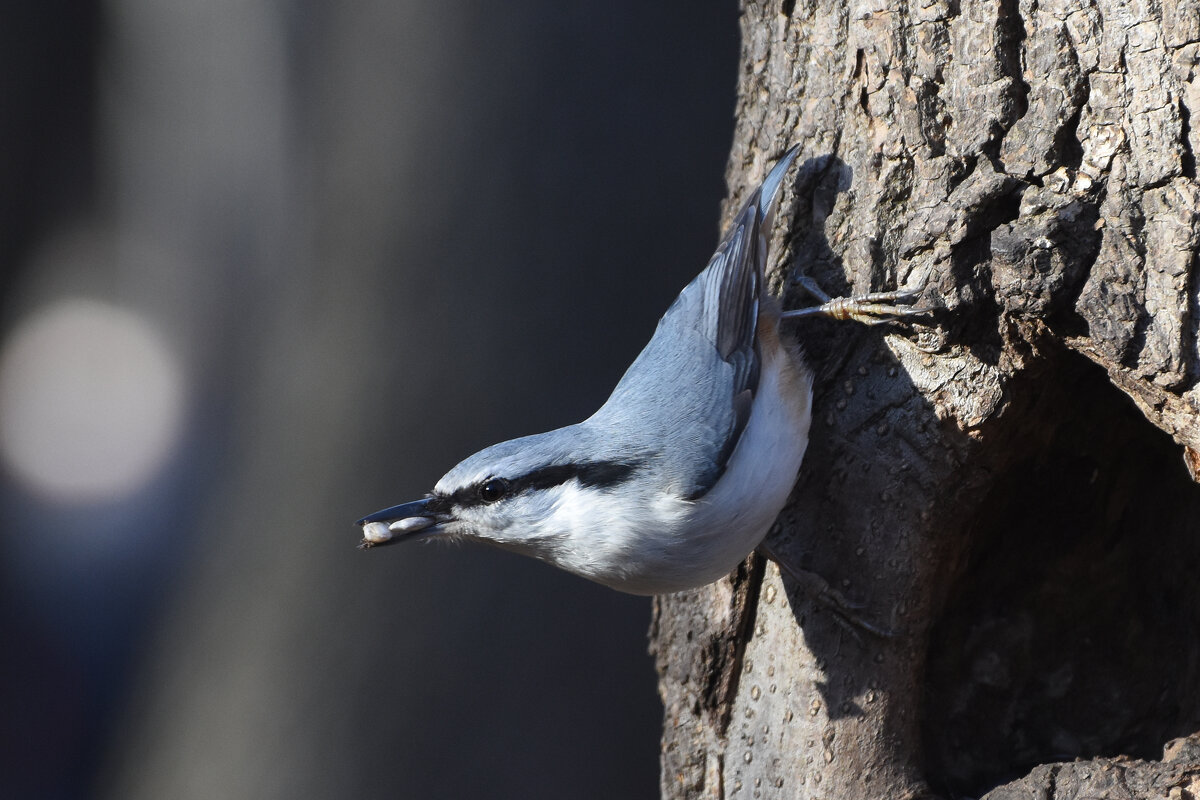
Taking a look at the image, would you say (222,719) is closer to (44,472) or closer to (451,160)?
(44,472)

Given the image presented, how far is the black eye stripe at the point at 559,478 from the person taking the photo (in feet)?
5.67

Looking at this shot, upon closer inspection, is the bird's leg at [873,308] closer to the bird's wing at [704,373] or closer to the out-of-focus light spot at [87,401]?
the bird's wing at [704,373]

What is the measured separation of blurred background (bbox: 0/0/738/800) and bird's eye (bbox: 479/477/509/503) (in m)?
1.80

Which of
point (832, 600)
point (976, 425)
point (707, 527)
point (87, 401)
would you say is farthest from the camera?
point (87, 401)

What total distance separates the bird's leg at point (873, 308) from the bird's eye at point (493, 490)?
67cm

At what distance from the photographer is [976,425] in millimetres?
1788

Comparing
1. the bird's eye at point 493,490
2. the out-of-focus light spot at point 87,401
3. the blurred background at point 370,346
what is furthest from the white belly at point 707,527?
the out-of-focus light spot at point 87,401

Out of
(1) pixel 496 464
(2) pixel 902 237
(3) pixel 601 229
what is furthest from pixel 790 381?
(3) pixel 601 229

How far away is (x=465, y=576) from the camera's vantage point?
3.55 m

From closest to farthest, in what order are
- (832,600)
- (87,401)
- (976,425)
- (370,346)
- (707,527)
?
(707,527) < (976,425) < (832,600) < (370,346) < (87,401)

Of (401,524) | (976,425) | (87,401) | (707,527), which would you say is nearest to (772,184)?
(976,425)

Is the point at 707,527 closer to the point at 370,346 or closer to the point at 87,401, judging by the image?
the point at 370,346

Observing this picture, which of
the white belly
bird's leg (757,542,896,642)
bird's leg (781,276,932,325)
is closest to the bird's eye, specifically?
the white belly

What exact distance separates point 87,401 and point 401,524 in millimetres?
2939
